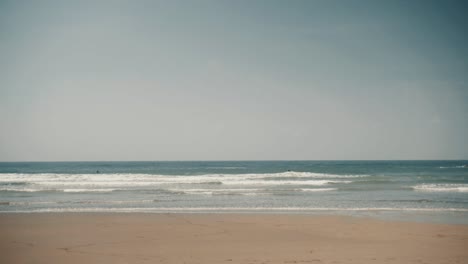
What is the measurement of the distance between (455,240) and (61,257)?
1125cm

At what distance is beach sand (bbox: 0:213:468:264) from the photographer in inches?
306

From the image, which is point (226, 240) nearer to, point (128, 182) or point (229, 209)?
point (229, 209)

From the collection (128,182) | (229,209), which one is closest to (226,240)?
(229,209)

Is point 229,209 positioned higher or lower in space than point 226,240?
lower

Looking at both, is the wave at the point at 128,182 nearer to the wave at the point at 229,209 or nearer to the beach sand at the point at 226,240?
the wave at the point at 229,209

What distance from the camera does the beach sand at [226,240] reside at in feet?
25.5

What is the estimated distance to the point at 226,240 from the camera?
9617 millimetres

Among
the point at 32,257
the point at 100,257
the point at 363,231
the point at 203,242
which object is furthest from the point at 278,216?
the point at 32,257

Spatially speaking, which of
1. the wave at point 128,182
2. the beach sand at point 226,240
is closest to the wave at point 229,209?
the beach sand at point 226,240

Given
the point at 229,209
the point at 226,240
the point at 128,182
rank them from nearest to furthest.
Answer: the point at 226,240 → the point at 229,209 → the point at 128,182

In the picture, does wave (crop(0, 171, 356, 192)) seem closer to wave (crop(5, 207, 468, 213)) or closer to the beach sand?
wave (crop(5, 207, 468, 213))

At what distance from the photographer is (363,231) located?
10.5 meters

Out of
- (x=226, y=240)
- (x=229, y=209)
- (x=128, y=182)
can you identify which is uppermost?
(x=226, y=240)

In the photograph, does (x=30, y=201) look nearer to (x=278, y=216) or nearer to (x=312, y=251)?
(x=278, y=216)
